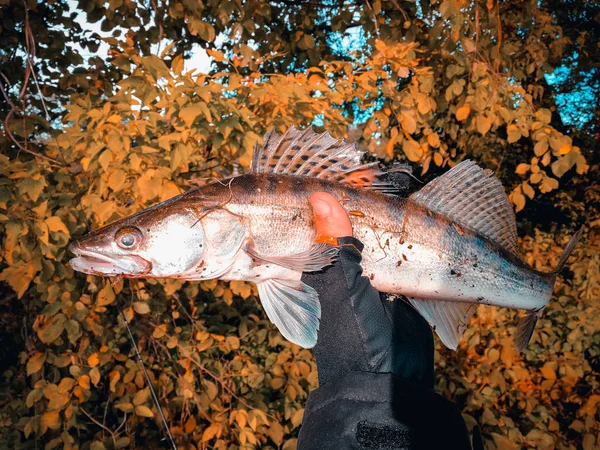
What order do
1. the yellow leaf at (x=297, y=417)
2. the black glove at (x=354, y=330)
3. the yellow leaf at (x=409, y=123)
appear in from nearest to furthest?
Result: 1. the black glove at (x=354, y=330)
2. the yellow leaf at (x=297, y=417)
3. the yellow leaf at (x=409, y=123)

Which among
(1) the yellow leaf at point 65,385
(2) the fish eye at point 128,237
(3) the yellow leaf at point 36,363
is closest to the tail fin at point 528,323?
(2) the fish eye at point 128,237

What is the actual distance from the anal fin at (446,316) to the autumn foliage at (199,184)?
121cm

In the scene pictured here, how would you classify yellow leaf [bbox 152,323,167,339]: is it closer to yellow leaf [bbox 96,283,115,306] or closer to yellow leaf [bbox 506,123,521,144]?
yellow leaf [bbox 96,283,115,306]

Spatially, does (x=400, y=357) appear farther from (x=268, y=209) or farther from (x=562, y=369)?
(x=562, y=369)

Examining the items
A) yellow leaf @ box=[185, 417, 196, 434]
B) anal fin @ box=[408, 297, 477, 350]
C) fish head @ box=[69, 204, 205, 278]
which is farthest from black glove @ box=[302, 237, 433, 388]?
yellow leaf @ box=[185, 417, 196, 434]

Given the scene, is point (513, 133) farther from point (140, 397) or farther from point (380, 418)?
point (140, 397)

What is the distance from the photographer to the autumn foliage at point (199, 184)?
8.01ft

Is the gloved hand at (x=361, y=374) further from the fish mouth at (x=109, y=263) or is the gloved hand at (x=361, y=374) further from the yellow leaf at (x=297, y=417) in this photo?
the yellow leaf at (x=297, y=417)

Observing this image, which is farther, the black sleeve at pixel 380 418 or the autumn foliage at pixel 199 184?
the autumn foliage at pixel 199 184

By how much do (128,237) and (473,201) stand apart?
4.56 ft

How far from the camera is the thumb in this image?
1.72 meters

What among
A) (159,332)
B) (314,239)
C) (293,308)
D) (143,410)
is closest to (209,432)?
(143,410)

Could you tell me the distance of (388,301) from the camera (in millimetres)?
1965

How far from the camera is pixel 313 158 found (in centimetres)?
186
